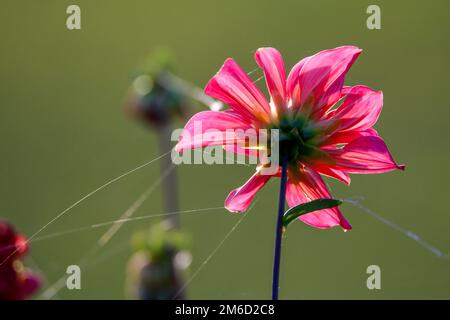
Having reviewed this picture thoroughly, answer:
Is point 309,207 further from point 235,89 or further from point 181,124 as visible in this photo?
point 181,124

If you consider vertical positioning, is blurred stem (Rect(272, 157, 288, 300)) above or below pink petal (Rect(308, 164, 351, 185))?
below

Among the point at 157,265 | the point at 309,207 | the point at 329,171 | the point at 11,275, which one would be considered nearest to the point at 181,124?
the point at 157,265

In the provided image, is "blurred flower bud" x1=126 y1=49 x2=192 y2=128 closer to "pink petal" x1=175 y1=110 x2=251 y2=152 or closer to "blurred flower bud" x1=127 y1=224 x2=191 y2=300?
"blurred flower bud" x1=127 y1=224 x2=191 y2=300

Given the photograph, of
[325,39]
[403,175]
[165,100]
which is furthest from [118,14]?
[165,100]

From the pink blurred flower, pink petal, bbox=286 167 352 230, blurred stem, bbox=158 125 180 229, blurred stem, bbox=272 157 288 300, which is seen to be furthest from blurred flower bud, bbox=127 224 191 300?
blurred stem, bbox=272 157 288 300

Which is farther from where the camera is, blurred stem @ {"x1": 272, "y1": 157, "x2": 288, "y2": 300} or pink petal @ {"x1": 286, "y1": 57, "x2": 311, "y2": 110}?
pink petal @ {"x1": 286, "y1": 57, "x2": 311, "y2": 110}
